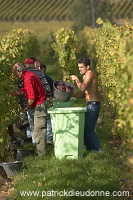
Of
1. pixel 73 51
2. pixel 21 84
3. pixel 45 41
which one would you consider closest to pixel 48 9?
pixel 45 41

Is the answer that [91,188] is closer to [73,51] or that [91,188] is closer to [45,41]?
[73,51]

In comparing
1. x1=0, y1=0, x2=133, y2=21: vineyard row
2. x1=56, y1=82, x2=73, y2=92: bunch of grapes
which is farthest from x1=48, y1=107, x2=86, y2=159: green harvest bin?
x1=0, y1=0, x2=133, y2=21: vineyard row

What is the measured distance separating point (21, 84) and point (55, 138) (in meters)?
1.38

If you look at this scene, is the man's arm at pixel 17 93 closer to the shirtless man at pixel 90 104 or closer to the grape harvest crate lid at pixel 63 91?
the grape harvest crate lid at pixel 63 91

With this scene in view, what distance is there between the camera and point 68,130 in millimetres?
7766

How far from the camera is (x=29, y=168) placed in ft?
24.7

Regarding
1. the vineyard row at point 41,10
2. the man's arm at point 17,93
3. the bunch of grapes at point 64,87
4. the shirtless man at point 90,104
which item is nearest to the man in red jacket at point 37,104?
the man's arm at point 17,93

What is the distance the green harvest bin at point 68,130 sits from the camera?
7676 millimetres

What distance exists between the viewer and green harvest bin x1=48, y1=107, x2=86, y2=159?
25.2 ft

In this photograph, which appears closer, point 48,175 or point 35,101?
point 48,175

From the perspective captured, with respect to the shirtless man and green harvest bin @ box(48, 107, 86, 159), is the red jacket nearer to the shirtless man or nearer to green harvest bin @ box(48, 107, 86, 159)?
green harvest bin @ box(48, 107, 86, 159)

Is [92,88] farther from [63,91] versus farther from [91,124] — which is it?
[91,124]

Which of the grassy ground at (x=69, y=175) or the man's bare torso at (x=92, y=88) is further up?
the man's bare torso at (x=92, y=88)

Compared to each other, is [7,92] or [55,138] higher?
[7,92]
